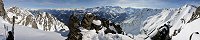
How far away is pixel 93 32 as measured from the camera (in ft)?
227

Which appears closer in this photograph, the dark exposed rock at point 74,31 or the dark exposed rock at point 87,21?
the dark exposed rock at point 74,31

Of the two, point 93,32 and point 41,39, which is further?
point 41,39

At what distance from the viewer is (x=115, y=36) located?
225ft

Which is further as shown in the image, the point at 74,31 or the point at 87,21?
the point at 87,21

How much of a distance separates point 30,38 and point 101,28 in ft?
79.0

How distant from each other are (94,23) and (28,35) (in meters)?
28.1

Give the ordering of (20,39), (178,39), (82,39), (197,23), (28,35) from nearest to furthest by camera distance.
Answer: (82,39), (20,39), (28,35), (178,39), (197,23)

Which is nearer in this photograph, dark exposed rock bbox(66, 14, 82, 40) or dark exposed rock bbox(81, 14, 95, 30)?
dark exposed rock bbox(66, 14, 82, 40)

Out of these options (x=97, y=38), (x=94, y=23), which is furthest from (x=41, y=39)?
(x=97, y=38)

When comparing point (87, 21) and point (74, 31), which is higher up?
point (87, 21)

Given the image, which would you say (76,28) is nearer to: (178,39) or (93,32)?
(93,32)

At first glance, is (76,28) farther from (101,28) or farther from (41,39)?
(41,39)

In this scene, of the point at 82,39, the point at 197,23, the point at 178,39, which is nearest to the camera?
the point at 82,39

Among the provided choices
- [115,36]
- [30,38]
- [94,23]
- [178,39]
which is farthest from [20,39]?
[178,39]
